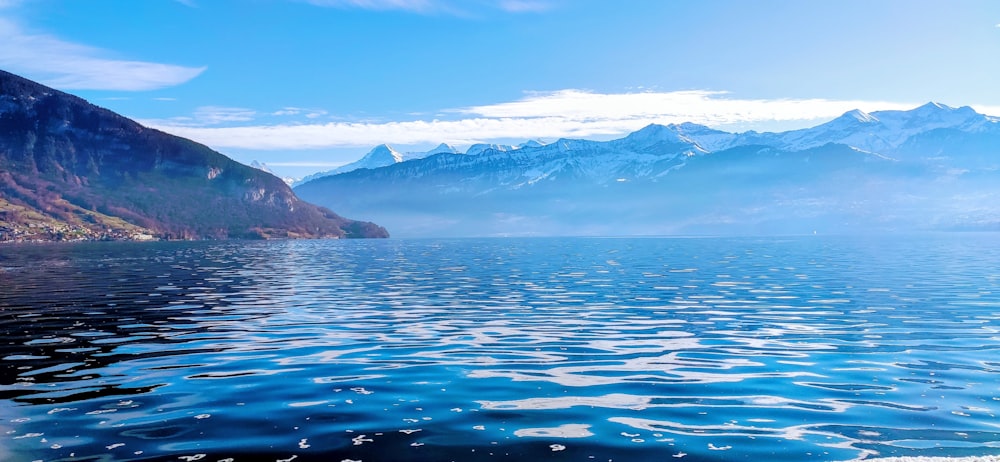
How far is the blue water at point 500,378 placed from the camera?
18.6m

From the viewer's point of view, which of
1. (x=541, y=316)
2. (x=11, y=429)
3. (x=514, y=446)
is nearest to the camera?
(x=514, y=446)

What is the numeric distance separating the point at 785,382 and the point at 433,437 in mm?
14515

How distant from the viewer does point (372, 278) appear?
290ft

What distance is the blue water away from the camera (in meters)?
18.6

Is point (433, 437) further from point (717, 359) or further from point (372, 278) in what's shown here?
point (372, 278)

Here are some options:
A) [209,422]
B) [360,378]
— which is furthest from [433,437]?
[360,378]

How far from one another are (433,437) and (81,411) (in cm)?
1155

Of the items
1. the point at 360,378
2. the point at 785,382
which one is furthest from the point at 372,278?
the point at 785,382

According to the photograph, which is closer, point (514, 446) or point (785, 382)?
point (514, 446)

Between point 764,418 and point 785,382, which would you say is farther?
point 785,382

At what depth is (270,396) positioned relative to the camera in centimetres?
2406

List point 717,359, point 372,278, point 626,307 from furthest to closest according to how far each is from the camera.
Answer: point 372,278 → point 626,307 → point 717,359

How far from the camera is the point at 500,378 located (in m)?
27.1

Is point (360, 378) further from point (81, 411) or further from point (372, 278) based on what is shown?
point (372, 278)
